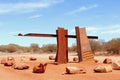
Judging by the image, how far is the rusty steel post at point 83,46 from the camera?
2619 centimetres

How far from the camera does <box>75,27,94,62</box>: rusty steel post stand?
85.9 feet

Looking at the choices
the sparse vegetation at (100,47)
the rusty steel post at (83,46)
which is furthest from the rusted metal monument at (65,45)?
the sparse vegetation at (100,47)

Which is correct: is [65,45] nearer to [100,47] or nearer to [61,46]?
[61,46]

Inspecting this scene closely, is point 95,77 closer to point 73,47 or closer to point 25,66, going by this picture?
point 25,66

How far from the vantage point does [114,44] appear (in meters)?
64.4

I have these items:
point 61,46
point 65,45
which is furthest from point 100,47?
point 61,46

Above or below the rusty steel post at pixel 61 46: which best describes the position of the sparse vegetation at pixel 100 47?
above

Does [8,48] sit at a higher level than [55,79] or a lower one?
higher

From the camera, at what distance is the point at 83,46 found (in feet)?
86.5

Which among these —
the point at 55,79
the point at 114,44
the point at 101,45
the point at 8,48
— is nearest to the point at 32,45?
the point at 8,48

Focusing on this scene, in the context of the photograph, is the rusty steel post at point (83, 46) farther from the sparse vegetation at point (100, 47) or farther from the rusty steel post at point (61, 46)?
the sparse vegetation at point (100, 47)

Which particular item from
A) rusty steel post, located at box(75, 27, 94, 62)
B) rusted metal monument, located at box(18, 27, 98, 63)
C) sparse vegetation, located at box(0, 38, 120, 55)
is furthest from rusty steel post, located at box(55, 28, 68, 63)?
sparse vegetation, located at box(0, 38, 120, 55)

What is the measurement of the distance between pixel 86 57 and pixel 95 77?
8.74 metres

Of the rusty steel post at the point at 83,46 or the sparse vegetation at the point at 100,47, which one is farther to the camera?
the sparse vegetation at the point at 100,47
